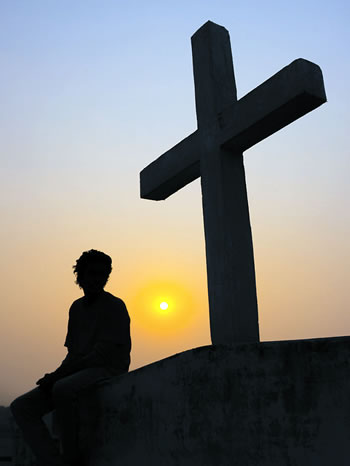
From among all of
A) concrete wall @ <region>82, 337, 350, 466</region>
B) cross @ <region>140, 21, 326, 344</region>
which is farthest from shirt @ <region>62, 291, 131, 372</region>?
cross @ <region>140, 21, 326, 344</region>

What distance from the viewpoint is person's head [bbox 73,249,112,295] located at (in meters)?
3.67

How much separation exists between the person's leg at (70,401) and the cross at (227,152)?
31.9 inches

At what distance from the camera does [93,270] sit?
366cm

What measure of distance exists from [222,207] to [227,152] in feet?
1.42

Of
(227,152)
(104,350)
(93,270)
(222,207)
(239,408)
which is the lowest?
(239,408)

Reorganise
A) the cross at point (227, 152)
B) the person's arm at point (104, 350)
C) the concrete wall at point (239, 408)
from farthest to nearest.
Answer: the cross at point (227, 152) → the person's arm at point (104, 350) → the concrete wall at point (239, 408)

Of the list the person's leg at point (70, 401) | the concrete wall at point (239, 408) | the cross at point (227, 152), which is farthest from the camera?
the cross at point (227, 152)

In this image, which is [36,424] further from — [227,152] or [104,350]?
[227,152]

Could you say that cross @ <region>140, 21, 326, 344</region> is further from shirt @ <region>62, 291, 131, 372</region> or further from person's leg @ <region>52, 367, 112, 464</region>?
person's leg @ <region>52, 367, 112, 464</region>

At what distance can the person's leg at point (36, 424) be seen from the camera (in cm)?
345

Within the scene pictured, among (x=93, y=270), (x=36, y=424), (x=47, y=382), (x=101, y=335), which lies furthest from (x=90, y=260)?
(x=36, y=424)

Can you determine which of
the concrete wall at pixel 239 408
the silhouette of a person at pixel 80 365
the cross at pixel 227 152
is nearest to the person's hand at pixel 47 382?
the silhouette of a person at pixel 80 365

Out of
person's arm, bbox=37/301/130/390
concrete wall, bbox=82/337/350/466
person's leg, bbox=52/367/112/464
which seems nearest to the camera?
concrete wall, bbox=82/337/350/466

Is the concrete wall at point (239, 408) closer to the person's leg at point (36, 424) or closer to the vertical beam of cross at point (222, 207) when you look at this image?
the person's leg at point (36, 424)
